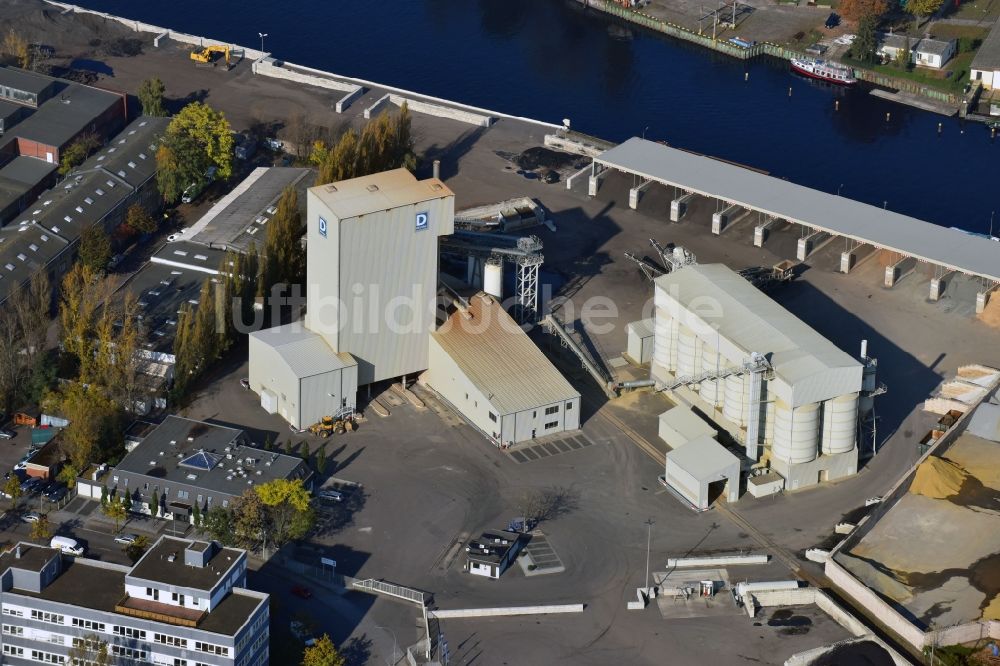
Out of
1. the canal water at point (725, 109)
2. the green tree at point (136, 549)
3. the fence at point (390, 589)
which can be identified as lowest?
the fence at point (390, 589)

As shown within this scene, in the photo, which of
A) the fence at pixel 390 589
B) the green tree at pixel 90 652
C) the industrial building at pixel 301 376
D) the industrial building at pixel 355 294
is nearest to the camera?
the green tree at pixel 90 652

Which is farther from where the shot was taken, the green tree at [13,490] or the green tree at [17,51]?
the green tree at [17,51]

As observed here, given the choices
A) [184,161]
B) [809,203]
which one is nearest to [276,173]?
[184,161]

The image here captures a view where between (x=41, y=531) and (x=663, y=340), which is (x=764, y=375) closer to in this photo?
(x=663, y=340)

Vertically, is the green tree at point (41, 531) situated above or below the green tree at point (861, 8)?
below

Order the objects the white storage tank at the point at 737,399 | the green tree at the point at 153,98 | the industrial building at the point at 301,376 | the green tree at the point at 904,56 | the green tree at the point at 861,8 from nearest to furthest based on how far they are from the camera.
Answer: the white storage tank at the point at 737,399, the industrial building at the point at 301,376, the green tree at the point at 153,98, the green tree at the point at 904,56, the green tree at the point at 861,8

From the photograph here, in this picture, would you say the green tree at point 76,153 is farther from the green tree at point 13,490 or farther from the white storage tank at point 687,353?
the white storage tank at point 687,353

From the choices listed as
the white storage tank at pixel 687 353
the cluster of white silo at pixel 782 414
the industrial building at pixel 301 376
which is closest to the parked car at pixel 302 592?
the industrial building at pixel 301 376
